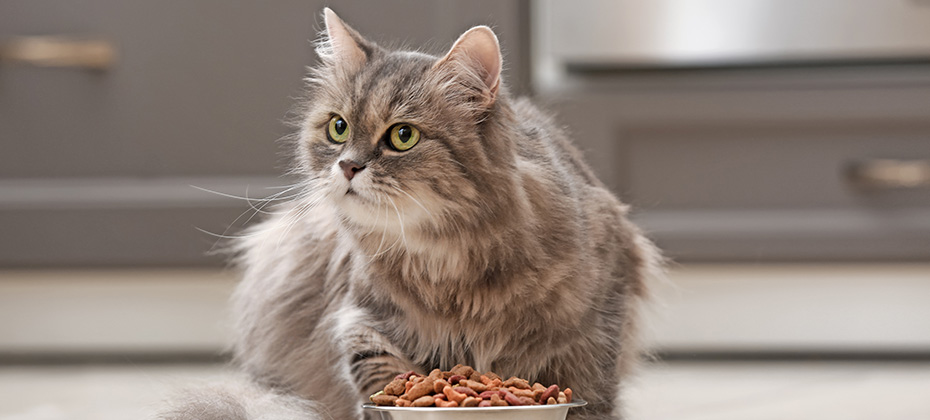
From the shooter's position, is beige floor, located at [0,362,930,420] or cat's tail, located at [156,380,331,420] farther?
beige floor, located at [0,362,930,420]

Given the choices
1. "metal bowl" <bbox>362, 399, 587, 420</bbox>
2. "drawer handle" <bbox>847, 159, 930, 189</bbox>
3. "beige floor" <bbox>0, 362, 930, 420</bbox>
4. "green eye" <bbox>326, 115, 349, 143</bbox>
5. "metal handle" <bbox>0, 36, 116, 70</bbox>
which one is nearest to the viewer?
"metal bowl" <bbox>362, 399, 587, 420</bbox>

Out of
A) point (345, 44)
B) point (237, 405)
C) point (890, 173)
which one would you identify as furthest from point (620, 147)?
point (237, 405)

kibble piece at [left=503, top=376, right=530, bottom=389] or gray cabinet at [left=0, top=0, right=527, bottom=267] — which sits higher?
gray cabinet at [left=0, top=0, right=527, bottom=267]

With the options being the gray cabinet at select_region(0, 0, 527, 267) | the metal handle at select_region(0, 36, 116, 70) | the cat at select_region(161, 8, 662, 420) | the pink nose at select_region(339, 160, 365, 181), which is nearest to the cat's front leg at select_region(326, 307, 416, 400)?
the cat at select_region(161, 8, 662, 420)

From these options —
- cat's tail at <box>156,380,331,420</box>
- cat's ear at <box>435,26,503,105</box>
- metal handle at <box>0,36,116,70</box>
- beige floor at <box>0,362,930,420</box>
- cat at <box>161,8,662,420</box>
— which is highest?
metal handle at <box>0,36,116,70</box>

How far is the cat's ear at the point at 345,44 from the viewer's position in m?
1.21

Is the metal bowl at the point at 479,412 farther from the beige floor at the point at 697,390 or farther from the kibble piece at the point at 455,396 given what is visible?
the beige floor at the point at 697,390

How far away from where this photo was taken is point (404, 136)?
111 cm

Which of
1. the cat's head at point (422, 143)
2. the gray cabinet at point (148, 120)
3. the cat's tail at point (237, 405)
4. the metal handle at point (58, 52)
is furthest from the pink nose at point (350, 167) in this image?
the metal handle at point (58, 52)

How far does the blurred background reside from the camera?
209 centimetres

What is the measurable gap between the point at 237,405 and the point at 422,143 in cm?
44

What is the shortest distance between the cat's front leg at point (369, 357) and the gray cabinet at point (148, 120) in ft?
3.37

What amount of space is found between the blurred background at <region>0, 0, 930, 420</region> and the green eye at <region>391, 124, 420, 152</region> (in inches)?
40.0

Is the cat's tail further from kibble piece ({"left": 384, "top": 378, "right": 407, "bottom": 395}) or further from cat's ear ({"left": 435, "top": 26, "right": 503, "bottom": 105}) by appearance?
Answer: cat's ear ({"left": 435, "top": 26, "right": 503, "bottom": 105})
